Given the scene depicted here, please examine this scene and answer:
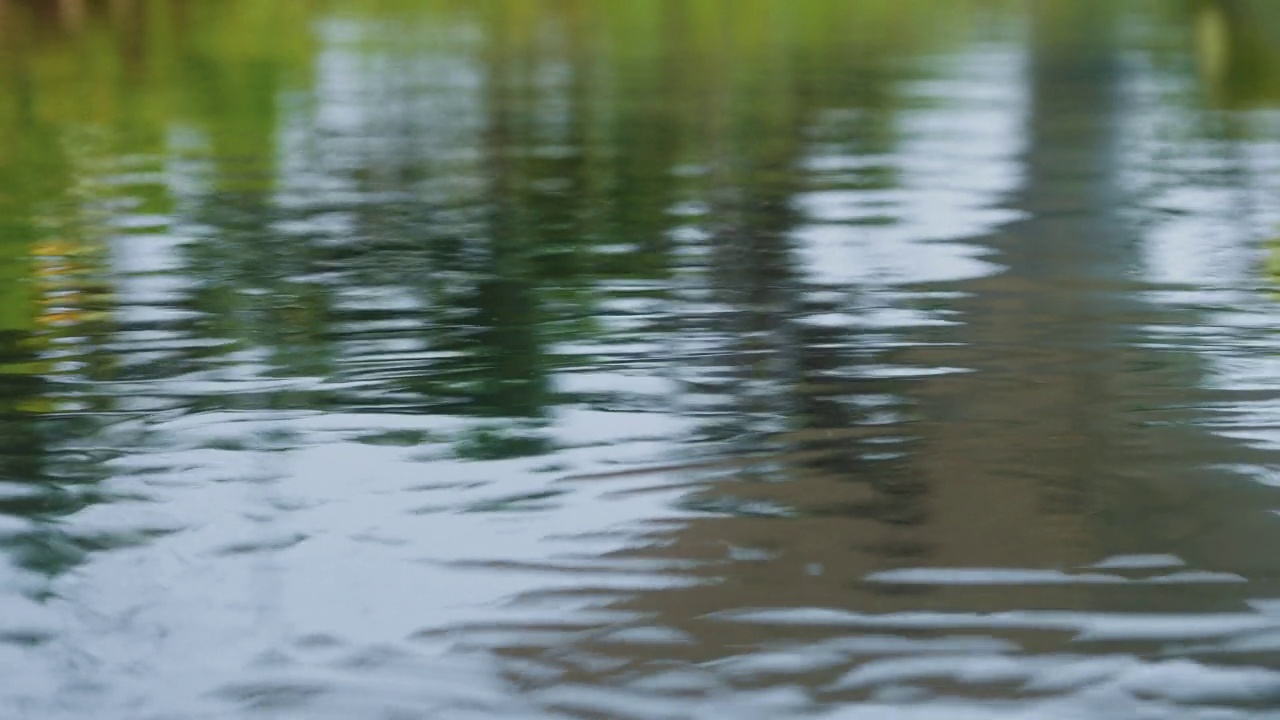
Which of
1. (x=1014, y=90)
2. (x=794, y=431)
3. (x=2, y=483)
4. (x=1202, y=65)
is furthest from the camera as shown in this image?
(x=1202, y=65)

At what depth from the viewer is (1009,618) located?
14.9ft

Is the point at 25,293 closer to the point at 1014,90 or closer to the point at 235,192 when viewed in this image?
the point at 235,192

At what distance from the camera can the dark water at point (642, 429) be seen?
431cm

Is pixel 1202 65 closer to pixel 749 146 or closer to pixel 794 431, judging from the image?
pixel 749 146

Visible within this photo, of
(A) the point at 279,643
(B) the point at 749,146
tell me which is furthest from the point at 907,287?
Result: (B) the point at 749,146

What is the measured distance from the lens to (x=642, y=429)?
20.6 feet

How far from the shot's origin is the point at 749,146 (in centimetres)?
1448

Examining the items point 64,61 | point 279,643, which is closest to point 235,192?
point 279,643

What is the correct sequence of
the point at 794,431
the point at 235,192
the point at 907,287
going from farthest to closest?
the point at 235,192, the point at 907,287, the point at 794,431

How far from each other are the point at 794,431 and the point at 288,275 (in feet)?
11.8

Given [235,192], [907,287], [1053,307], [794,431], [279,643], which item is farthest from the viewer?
[235,192]

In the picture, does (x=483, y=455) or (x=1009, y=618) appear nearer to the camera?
(x=1009, y=618)

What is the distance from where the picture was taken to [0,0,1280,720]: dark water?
431cm

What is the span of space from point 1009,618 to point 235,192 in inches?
334
